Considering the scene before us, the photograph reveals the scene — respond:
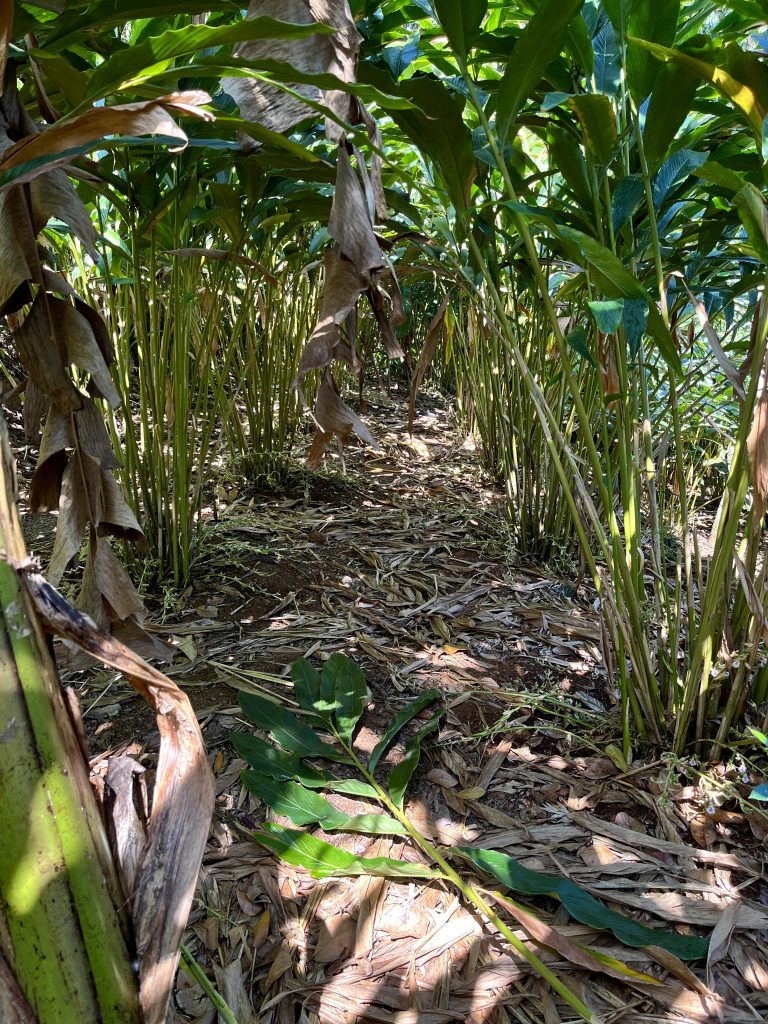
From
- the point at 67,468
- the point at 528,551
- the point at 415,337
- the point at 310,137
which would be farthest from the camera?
the point at 415,337

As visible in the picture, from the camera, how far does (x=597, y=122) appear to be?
72 centimetres

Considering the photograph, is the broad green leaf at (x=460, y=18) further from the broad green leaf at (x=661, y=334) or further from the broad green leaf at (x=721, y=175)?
the broad green leaf at (x=661, y=334)

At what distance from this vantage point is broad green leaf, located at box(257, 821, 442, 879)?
2.20 ft

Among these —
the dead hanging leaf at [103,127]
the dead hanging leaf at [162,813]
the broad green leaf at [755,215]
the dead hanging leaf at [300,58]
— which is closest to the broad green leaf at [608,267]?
the broad green leaf at [755,215]

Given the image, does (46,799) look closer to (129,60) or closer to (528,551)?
(129,60)

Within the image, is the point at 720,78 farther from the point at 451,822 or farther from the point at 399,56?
the point at 451,822

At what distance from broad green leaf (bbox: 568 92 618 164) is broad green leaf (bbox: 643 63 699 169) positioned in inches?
1.8

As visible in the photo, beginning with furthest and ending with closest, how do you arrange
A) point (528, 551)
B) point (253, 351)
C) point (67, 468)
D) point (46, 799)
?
1. point (253, 351)
2. point (528, 551)
3. point (67, 468)
4. point (46, 799)

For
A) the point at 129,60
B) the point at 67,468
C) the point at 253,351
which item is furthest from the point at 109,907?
the point at 253,351

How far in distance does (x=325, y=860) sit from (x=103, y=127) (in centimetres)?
67

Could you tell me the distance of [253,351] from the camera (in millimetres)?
1729

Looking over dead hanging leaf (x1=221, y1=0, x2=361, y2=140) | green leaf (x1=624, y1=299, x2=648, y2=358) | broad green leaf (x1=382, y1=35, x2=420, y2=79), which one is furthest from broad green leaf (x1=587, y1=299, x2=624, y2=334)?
broad green leaf (x1=382, y1=35, x2=420, y2=79)

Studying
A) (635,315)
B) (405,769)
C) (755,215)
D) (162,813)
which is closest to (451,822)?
(405,769)

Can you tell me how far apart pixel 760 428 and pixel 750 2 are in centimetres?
52
